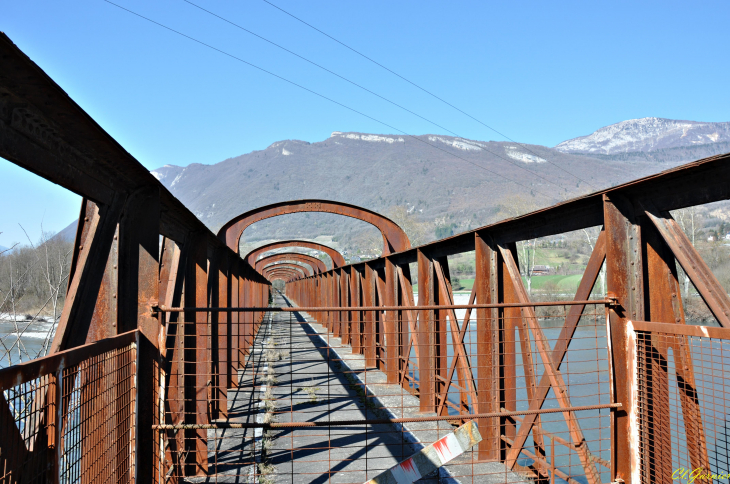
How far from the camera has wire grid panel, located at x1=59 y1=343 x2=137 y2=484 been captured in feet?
9.00

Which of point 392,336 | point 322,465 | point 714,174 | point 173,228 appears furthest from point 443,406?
point 714,174

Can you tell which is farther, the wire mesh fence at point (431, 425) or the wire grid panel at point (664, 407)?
the wire mesh fence at point (431, 425)

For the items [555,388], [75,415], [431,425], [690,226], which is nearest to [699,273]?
[555,388]

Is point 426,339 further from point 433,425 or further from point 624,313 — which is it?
point 624,313

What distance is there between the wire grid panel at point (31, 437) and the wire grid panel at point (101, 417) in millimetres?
83

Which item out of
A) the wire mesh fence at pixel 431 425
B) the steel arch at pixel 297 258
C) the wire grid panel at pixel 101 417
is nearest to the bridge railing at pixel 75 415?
the wire grid panel at pixel 101 417

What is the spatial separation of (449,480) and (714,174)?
3587 mm

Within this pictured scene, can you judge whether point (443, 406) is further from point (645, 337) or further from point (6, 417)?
point (6, 417)

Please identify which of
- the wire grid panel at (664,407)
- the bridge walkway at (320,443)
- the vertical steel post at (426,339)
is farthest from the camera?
the vertical steel post at (426,339)

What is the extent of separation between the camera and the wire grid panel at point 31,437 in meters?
2.08

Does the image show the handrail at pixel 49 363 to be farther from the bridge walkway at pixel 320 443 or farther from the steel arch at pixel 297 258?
the steel arch at pixel 297 258

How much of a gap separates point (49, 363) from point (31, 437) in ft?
1.14

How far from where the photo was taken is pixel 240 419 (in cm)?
828

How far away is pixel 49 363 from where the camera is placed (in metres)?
2.32
